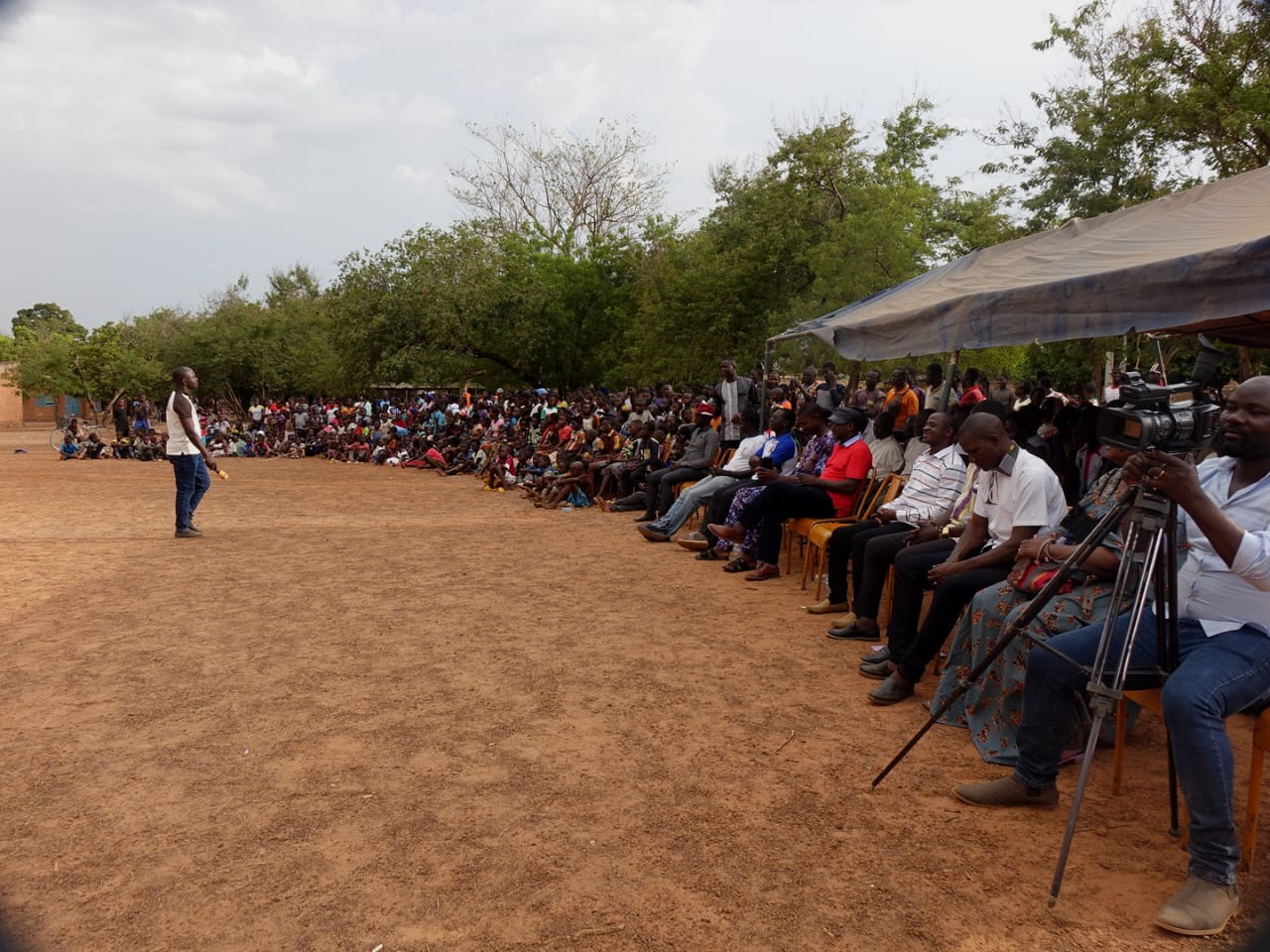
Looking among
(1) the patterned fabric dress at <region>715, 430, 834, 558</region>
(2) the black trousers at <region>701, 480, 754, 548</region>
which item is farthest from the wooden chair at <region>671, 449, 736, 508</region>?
(1) the patterned fabric dress at <region>715, 430, 834, 558</region>

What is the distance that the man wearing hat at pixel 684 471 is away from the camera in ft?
30.8

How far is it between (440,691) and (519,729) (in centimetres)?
67

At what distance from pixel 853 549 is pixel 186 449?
6619mm

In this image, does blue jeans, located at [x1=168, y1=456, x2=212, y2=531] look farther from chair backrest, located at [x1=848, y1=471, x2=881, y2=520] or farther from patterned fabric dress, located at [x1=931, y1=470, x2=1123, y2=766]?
patterned fabric dress, located at [x1=931, y1=470, x2=1123, y2=766]

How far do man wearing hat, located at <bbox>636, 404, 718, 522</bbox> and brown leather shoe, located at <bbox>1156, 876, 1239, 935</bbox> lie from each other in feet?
23.0

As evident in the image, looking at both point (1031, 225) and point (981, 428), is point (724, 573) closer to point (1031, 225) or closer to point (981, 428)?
point (981, 428)

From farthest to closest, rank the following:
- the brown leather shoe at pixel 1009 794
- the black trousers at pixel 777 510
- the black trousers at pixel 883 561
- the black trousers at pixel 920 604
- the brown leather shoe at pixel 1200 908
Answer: the black trousers at pixel 777 510, the black trousers at pixel 883 561, the black trousers at pixel 920 604, the brown leather shoe at pixel 1009 794, the brown leather shoe at pixel 1200 908

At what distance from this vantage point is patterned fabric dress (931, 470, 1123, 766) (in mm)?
3438

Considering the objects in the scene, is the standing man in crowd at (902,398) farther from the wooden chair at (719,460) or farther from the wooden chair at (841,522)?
the wooden chair at (719,460)

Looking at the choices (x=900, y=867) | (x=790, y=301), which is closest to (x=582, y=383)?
(x=790, y=301)

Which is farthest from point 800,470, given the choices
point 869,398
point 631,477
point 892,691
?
point 631,477

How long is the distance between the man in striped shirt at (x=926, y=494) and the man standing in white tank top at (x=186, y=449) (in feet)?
20.6

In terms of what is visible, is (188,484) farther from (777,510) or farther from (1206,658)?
(1206,658)

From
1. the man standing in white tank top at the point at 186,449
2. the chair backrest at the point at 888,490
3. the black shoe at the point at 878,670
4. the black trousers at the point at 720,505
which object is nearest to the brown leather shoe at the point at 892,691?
the black shoe at the point at 878,670
